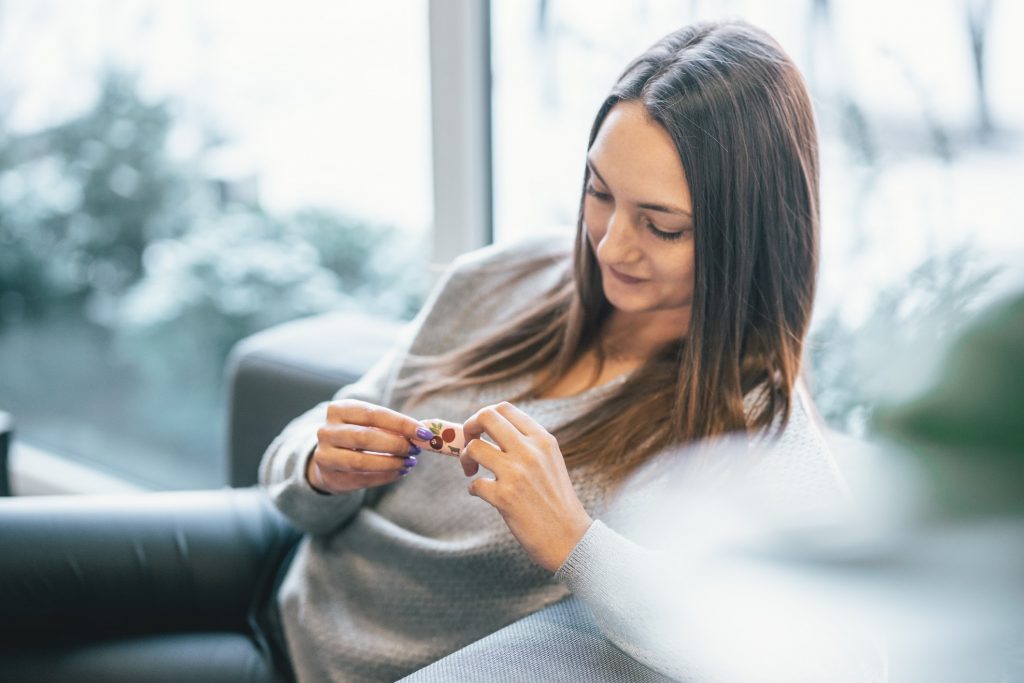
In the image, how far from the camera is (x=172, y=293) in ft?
8.33

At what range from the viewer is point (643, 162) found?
102cm

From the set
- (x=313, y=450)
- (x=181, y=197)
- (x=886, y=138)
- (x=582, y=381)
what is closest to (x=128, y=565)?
(x=313, y=450)

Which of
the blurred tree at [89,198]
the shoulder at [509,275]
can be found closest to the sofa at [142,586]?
the shoulder at [509,275]

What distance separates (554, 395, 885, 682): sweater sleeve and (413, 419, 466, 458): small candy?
160mm

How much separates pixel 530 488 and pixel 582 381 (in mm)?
310

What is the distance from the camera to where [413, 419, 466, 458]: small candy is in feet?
3.32

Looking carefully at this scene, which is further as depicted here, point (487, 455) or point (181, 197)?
point (181, 197)

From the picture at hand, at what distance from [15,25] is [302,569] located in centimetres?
201

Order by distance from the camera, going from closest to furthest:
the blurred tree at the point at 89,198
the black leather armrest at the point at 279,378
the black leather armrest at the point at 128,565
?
the black leather armrest at the point at 128,565 → the black leather armrest at the point at 279,378 → the blurred tree at the point at 89,198

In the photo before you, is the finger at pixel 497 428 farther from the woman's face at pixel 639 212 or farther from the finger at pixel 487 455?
the woman's face at pixel 639 212

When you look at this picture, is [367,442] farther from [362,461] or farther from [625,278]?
[625,278]

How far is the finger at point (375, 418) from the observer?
1045mm

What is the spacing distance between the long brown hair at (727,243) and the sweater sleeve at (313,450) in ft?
0.89

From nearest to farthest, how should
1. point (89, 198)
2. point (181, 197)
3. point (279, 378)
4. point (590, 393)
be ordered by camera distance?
point (590, 393) → point (279, 378) → point (181, 197) → point (89, 198)
